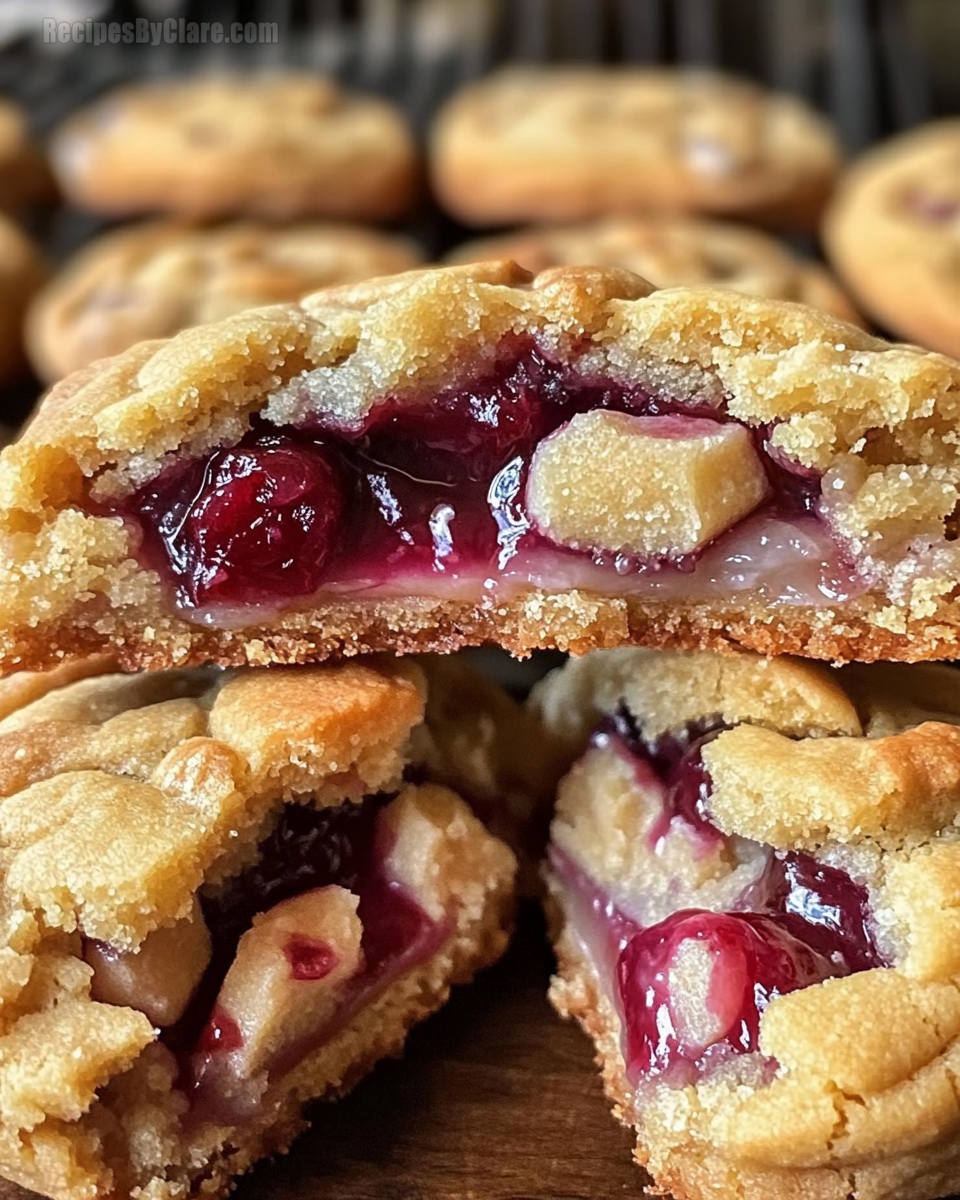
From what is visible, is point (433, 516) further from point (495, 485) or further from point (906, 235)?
point (906, 235)

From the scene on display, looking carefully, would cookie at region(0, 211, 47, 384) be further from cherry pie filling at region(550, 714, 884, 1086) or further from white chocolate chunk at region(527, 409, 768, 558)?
cherry pie filling at region(550, 714, 884, 1086)

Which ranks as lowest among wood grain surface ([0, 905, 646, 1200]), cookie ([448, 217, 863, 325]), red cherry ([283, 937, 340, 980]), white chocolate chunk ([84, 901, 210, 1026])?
wood grain surface ([0, 905, 646, 1200])

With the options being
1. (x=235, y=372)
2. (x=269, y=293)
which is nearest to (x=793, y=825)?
(x=235, y=372)

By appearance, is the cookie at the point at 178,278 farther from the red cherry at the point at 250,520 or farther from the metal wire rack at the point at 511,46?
the red cherry at the point at 250,520

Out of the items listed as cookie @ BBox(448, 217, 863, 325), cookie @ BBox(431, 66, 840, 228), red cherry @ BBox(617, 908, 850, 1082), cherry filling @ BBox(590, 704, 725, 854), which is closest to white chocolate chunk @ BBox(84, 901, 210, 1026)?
red cherry @ BBox(617, 908, 850, 1082)

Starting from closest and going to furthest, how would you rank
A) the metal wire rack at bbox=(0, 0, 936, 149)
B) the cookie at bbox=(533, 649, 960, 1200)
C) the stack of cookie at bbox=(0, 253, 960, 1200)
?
1. the cookie at bbox=(533, 649, 960, 1200)
2. the stack of cookie at bbox=(0, 253, 960, 1200)
3. the metal wire rack at bbox=(0, 0, 936, 149)

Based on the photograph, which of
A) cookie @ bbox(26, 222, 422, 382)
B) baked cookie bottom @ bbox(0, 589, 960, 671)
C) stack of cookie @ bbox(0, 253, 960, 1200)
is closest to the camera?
stack of cookie @ bbox(0, 253, 960, 1200)
